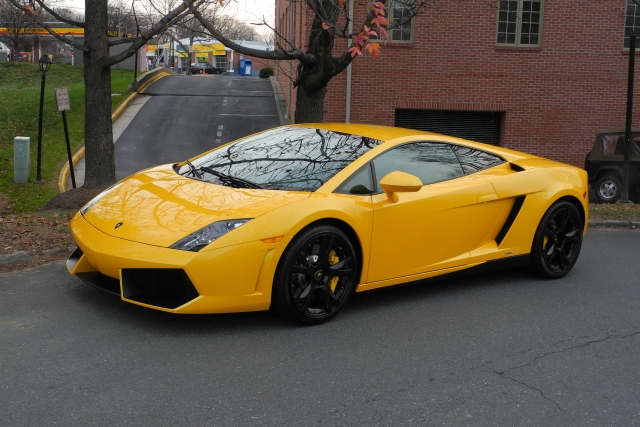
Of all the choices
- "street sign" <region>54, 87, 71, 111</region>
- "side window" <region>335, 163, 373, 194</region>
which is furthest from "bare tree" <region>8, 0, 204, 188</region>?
"side window" <region>335, 163, 373, 194</region>

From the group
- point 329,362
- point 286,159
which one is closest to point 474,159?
point 286,159

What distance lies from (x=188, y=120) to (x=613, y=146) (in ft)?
42.2

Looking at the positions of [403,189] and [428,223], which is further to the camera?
[428,223]

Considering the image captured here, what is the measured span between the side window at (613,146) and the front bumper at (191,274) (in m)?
12.9

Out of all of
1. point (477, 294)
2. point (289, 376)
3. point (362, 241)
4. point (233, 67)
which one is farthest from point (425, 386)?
point (233, 67)

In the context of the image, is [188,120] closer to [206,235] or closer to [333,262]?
[333,262]

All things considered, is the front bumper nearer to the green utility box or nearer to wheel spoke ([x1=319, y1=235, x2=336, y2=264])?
wheel spoke ([x1=319, y1=235, x2=336, y2=264])

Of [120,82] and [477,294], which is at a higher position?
[120,82]

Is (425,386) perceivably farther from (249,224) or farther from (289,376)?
(249,224)

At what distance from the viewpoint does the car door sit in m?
5.46

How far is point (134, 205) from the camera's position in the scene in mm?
5348

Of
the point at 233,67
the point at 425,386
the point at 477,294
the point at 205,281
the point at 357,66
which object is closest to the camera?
the point at 425,386

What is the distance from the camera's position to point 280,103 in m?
26.7

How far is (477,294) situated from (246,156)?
2.19 m
